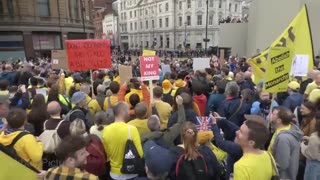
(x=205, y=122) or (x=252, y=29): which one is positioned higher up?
(x=252, y=29)

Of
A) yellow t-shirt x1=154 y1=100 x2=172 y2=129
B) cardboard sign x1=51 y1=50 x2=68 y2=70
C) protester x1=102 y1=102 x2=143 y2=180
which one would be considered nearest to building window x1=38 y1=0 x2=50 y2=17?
cardboard sign x1=51 y1=50 x2=68 y2=70

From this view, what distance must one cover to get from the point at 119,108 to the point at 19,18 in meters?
32.4

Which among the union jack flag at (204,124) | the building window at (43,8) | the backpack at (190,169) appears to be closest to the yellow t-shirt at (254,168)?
the backpack at (190,169)

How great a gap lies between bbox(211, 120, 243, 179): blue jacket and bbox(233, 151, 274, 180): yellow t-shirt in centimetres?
58

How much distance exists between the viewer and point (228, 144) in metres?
3.63

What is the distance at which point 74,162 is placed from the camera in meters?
2.70

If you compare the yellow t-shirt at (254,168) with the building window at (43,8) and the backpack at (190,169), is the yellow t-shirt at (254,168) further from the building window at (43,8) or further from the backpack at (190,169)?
the building window at (43,8)

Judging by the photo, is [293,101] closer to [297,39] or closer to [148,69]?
[297,39]

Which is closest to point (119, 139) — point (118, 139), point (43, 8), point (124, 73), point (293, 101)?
point (118, 139)

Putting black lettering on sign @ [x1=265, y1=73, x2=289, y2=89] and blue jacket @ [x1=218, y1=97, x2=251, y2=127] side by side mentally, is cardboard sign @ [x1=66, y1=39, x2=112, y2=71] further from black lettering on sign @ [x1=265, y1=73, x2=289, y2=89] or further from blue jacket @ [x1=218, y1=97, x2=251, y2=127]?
black lettering on sign @ [x1=265, y1=73, x2=289, y2=89]

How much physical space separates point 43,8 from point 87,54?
29518mm

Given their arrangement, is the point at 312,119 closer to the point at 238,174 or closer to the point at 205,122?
the point at 205,122

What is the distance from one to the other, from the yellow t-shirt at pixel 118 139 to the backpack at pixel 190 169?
812 mm

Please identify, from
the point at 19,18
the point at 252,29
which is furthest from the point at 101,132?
the point at 19,18
